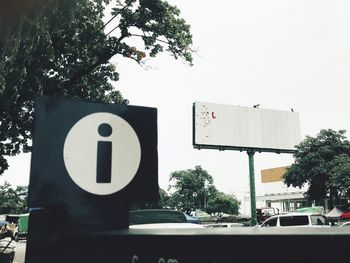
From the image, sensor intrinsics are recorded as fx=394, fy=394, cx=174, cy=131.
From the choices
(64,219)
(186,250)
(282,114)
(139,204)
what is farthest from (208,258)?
(282,114)

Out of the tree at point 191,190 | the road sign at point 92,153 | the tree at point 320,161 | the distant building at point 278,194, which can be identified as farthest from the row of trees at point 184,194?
the road sign at point 92,153

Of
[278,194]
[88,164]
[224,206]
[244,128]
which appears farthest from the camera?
[224,206]

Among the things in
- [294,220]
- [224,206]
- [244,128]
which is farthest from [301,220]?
[224,206]

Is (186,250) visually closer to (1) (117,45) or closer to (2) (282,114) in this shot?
(1) (117,45)

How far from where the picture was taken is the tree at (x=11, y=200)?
94.5 metres

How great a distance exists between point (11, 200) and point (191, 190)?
44445 mm

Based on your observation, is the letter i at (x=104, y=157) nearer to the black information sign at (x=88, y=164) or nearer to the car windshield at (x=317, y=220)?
the black information sign at (x=88, y=164)

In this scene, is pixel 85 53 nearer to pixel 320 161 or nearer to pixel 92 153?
pixel 92 153

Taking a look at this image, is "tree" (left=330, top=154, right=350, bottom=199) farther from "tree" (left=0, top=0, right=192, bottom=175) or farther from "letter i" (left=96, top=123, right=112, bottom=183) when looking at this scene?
"letter i" (left=96, top=123, right=112, bottom=183)

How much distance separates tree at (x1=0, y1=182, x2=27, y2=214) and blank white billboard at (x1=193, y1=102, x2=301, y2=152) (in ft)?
242

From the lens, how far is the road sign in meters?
1.82

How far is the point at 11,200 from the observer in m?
97.2

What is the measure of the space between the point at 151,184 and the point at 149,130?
27 cm

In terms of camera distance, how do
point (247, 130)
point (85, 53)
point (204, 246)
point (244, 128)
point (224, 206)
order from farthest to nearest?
point (224, 206) < point (247, 130) < point (244, 128) < point (85, 53) < point (204, 246)
